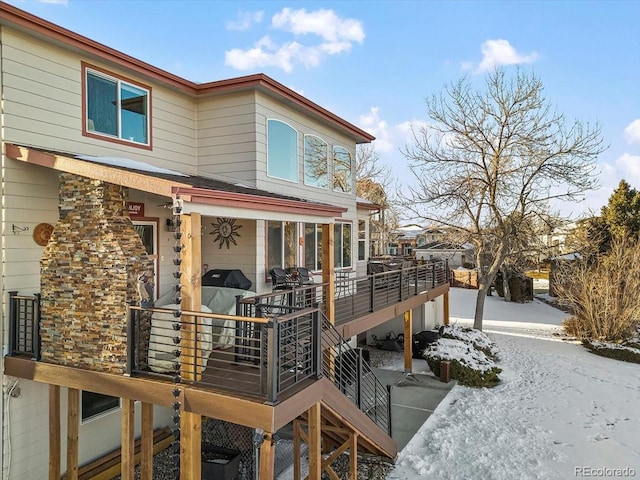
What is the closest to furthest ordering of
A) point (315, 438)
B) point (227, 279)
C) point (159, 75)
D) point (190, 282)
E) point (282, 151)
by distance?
point (190, 282) < point (315, 438) < point (227, 279) < point (159, 75) < point (282, 151)

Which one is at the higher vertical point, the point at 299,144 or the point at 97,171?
the point at 299,144

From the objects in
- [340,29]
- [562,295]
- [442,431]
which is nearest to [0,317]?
[442,431]

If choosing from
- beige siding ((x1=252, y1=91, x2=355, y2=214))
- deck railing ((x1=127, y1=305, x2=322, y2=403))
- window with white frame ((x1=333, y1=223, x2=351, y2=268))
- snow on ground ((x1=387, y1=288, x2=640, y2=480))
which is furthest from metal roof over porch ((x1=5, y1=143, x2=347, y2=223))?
window with white frame ((x1=333, y1=223, x2=351, y2=268))

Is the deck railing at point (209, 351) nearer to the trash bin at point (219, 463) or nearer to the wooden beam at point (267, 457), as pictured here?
the wooden beam at point (267, 457)

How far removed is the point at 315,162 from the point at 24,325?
7775mm

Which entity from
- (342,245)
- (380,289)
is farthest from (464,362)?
(342,245)

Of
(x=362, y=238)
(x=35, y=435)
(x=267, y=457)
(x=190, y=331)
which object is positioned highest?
(x=362, y=238)

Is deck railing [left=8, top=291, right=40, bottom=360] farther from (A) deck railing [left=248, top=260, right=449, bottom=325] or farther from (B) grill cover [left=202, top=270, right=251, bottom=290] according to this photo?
(A) deck railing [left=248, top=260, right=449, bottom=325]

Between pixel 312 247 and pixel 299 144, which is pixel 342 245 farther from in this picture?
pixel 299 144

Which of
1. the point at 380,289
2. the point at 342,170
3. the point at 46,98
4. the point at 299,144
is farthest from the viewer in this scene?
the point at 380,289

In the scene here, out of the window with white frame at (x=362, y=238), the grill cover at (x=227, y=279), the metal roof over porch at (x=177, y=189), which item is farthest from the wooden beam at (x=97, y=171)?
the window with white frame at (x=362, y=238)

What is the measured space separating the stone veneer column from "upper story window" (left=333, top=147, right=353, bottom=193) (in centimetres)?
763

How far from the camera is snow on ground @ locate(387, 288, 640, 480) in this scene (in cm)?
794

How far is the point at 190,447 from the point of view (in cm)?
507
